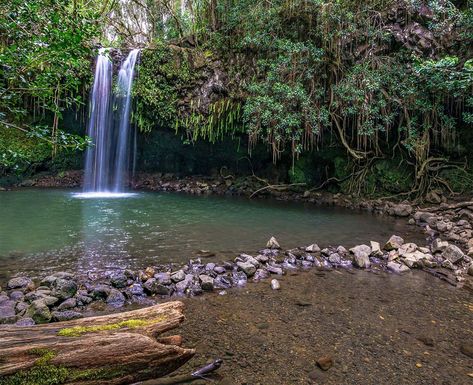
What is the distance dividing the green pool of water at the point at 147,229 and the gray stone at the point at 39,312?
47.2 inches

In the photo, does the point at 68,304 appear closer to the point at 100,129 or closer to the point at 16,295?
the point at 16,295

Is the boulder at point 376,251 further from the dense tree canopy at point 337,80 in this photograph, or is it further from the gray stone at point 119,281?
the dense tree canopy at point 337,80

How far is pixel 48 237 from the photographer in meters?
5.76

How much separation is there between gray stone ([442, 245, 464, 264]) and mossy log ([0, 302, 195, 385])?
191 inches

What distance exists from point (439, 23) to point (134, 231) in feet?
35.3

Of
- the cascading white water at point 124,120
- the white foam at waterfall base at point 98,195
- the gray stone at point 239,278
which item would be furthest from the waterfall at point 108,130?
the gray stone at point 239,278

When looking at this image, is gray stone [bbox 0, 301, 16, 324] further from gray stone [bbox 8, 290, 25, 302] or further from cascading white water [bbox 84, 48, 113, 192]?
cascading white water [bbox 84, 48, 113, 192]

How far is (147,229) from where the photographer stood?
6727 mm

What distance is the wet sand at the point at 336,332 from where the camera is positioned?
240 cm

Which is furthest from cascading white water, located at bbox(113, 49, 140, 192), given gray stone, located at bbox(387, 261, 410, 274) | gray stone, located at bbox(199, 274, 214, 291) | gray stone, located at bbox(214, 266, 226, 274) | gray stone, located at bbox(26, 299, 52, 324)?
gray stone, located at bbox(387, 261, 410, 274)

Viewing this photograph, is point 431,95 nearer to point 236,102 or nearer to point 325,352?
point 236,102

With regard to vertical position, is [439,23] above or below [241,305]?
above

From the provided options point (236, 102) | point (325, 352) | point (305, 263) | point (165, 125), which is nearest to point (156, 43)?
point (165, 125)

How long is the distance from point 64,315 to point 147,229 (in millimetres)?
3787
